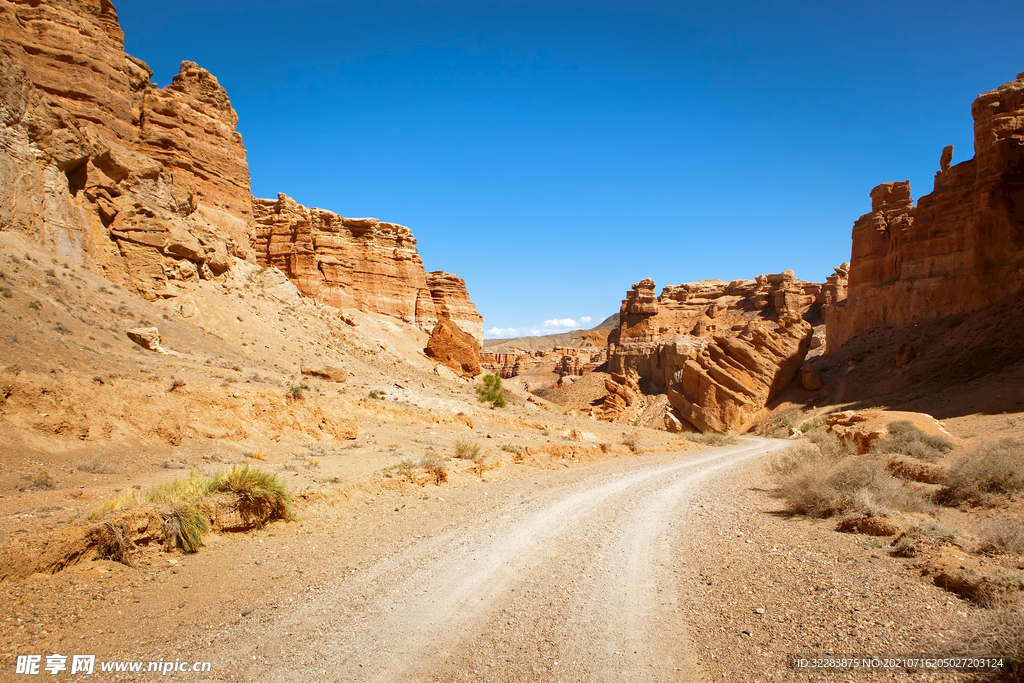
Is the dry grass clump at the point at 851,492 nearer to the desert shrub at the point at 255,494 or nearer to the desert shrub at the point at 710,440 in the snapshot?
the desert shrub at the point at 255,494

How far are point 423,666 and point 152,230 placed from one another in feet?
71.3

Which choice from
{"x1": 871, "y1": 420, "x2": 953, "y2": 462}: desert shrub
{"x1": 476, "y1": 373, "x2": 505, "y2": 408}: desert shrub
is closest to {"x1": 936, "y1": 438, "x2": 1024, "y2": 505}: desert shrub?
{"x1": 871, "y1": 420, "x2": 953, "y2": 462}: desert shrub

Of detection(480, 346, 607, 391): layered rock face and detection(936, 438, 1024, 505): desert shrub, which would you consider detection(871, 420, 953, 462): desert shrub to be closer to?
detection(936, 438, 1024, 505): desert shrub

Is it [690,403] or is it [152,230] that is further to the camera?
[690,403]

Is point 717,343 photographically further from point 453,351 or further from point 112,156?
point 112,156

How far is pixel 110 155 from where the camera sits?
19531 millimetres

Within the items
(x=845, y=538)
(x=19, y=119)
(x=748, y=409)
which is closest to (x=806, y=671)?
(x=845, y=538)

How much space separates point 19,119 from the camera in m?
15.6

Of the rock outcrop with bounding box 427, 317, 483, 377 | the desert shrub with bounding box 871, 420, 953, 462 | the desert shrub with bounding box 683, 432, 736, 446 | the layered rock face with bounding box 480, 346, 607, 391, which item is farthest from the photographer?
the layered rock face with bounding box 480, 346, 607, 391

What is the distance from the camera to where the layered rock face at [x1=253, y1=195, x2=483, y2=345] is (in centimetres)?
3581

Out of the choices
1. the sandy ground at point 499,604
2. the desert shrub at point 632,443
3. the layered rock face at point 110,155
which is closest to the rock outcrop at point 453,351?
the layered rock face at point 110,155

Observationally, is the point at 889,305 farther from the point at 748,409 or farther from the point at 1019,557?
the point at 1019,557

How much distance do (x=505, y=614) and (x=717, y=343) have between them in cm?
3647

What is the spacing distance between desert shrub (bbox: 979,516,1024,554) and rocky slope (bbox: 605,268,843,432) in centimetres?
3044
